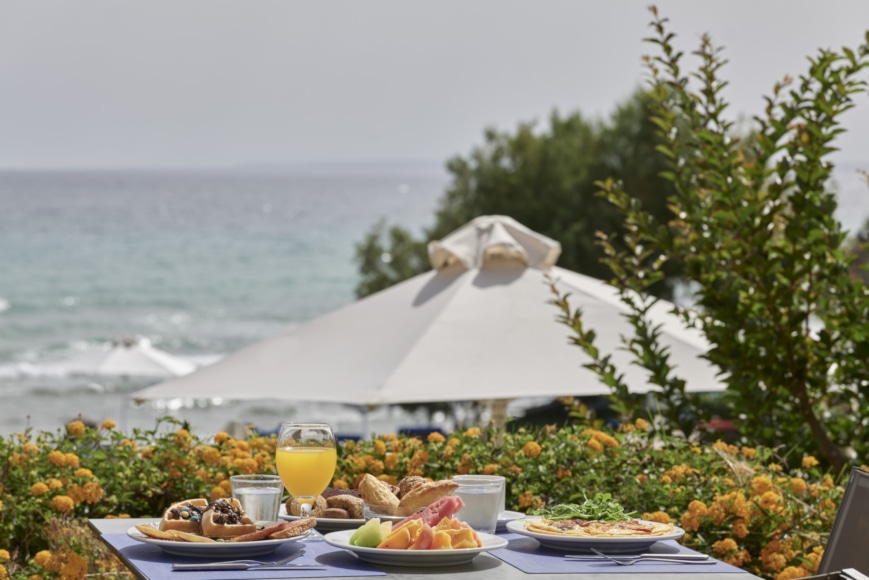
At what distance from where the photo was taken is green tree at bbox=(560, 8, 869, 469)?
5363mm

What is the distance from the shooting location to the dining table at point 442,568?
93.4 inches

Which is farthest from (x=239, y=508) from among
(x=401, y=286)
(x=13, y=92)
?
(x=13, y=92)

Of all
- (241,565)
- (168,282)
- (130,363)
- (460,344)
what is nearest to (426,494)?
(241,565)

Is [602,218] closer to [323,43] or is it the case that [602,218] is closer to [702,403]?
[702,403]

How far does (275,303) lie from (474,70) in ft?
98.5

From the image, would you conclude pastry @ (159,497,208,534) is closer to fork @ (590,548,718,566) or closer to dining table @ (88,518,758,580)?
dining table @ (88,518,758,580)

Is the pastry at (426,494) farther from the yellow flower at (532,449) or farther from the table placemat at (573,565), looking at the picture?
the yellow flower at (532,449)

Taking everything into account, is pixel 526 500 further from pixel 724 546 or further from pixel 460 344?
pixel 460 344

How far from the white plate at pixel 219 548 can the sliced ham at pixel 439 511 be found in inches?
10.7

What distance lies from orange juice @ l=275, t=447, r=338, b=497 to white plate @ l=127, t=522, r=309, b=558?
0.36 meters

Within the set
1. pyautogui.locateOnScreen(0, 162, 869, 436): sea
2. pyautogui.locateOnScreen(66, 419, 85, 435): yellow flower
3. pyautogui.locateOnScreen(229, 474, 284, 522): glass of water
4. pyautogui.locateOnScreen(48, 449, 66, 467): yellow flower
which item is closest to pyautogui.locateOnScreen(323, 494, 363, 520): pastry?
pyautogui.locateOnScreen(229, 474, 284, 522): glass of water

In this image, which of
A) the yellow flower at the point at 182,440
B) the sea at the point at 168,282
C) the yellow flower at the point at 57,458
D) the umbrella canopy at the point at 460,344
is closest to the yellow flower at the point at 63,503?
the yellow flower at the point at 57,458

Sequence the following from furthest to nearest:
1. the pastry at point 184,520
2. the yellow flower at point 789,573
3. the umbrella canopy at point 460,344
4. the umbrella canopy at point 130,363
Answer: the umbrella canopy at point 130,363, the umbrella canopy at point 460,344, the yellow flower at point 789,573, the pastry at point 184,520

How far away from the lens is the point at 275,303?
53562 millimetres
